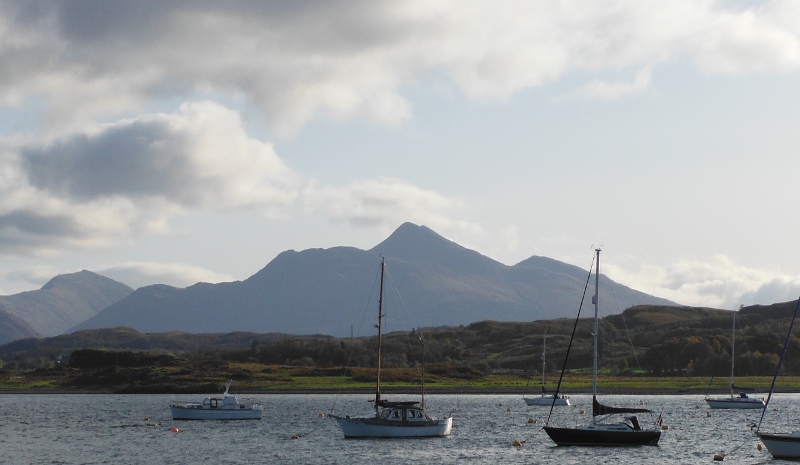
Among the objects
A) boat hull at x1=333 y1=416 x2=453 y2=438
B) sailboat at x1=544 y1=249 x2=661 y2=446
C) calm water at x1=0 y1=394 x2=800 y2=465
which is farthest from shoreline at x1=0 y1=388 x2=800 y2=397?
sailboat at x1=544 y1=249 x2=661 y2=446

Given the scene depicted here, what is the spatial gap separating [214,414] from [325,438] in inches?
1072

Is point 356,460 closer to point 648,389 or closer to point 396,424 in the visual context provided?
point 396,424

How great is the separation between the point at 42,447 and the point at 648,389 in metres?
122

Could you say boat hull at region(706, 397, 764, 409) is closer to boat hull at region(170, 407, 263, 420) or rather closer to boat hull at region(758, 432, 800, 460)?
boat hull at region(170, 407, 263, 420)

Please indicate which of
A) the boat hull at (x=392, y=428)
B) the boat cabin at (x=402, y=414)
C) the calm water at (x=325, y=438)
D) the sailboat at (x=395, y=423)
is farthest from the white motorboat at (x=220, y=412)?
the boat cabin at (x=402, y=414)

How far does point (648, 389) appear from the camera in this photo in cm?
18050

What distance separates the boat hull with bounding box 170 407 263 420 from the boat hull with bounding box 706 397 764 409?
63.9 meters

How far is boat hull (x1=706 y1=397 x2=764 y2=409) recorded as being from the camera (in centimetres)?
13650

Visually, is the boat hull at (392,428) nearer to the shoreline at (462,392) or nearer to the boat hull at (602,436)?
the boat hull at (602,436)

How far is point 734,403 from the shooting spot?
13725cm

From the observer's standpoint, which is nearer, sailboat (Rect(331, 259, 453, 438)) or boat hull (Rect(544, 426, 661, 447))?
boat hull (Rect(544, 426, 661, 447))

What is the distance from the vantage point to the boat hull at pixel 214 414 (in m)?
116

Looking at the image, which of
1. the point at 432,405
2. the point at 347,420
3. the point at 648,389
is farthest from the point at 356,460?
the point at 648,389

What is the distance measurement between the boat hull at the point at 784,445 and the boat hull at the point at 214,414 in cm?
6243
